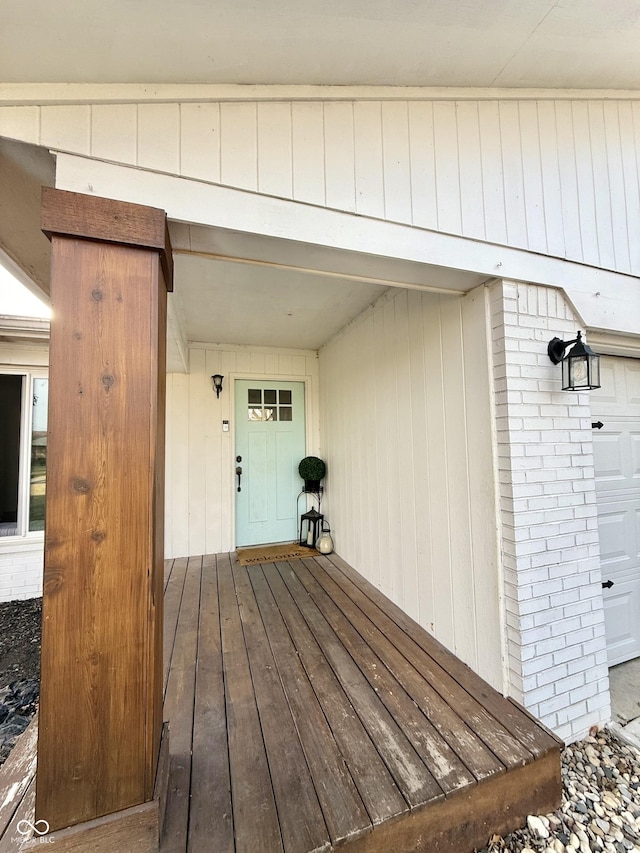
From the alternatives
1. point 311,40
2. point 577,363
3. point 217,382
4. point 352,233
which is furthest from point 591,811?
point 217,382

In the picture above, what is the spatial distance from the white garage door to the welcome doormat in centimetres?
258

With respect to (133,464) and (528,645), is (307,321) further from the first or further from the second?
(528,645)

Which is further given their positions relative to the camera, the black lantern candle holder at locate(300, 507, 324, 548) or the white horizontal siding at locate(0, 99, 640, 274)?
the black lantern candle holder at locate(300, 507, 324, 548)

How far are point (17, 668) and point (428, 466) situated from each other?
126 inches

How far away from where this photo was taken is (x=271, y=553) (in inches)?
148

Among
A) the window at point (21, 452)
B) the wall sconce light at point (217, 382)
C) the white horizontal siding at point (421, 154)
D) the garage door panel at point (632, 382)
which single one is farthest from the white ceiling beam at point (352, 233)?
the window at point (21, 452)

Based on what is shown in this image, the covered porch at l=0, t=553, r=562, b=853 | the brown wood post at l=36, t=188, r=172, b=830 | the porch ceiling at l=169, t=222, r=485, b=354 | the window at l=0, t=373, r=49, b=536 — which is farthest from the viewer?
the window at l=0, t=373, r=49, b=536

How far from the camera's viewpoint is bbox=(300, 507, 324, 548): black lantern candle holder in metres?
4.00

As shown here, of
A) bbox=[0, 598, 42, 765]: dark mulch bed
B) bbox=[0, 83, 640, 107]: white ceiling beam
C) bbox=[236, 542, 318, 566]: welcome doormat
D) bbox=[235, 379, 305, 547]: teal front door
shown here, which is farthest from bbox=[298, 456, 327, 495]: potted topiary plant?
bbox=[0, 83, 640, 107]: white ceiling beam

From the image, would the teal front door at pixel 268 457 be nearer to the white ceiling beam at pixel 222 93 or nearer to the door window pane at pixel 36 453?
the door window pane at pixel 36 453

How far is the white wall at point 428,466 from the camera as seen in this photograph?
1.79 meters

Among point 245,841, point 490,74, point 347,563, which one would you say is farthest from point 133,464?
point 347,563

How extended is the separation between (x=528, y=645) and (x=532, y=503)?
0.67 metres

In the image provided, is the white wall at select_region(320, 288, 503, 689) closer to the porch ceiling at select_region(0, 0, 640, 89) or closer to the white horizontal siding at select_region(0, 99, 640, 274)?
the white horizontal siding at select_region(0, 99, 640, 274)
